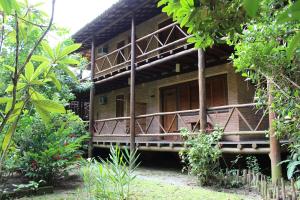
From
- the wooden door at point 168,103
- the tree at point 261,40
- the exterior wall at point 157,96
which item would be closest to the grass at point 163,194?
the tree at point 261,40

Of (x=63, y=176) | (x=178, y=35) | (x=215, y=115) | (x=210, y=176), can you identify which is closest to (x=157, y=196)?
(x=210, y=176)

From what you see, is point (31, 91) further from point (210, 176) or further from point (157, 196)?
point (210, 176)

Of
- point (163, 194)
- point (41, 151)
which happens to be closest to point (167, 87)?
point (41, 151)

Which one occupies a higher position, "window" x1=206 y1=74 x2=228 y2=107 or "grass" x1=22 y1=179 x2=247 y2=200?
"window" x1=206 y1=74 x2=228 y2=107

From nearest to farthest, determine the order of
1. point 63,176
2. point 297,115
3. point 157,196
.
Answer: point 297,115 < point 157,196 < point 63,176

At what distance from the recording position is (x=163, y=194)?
21.6ft

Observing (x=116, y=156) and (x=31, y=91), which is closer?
(x=31, y=91)

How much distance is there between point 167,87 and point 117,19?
12.2 ft

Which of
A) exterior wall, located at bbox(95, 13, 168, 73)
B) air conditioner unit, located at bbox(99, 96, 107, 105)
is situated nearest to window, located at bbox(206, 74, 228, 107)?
exterior wall, located at bbox(95, 13, 168, 73)

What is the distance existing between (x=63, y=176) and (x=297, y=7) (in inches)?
321

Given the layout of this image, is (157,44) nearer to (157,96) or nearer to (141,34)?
(141,34)

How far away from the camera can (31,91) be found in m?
1.56

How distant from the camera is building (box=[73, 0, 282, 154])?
9320mm

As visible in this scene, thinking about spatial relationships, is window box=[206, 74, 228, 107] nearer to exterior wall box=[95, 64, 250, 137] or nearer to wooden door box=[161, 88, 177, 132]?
exterior wall box=[95, 64, 250, 137]
